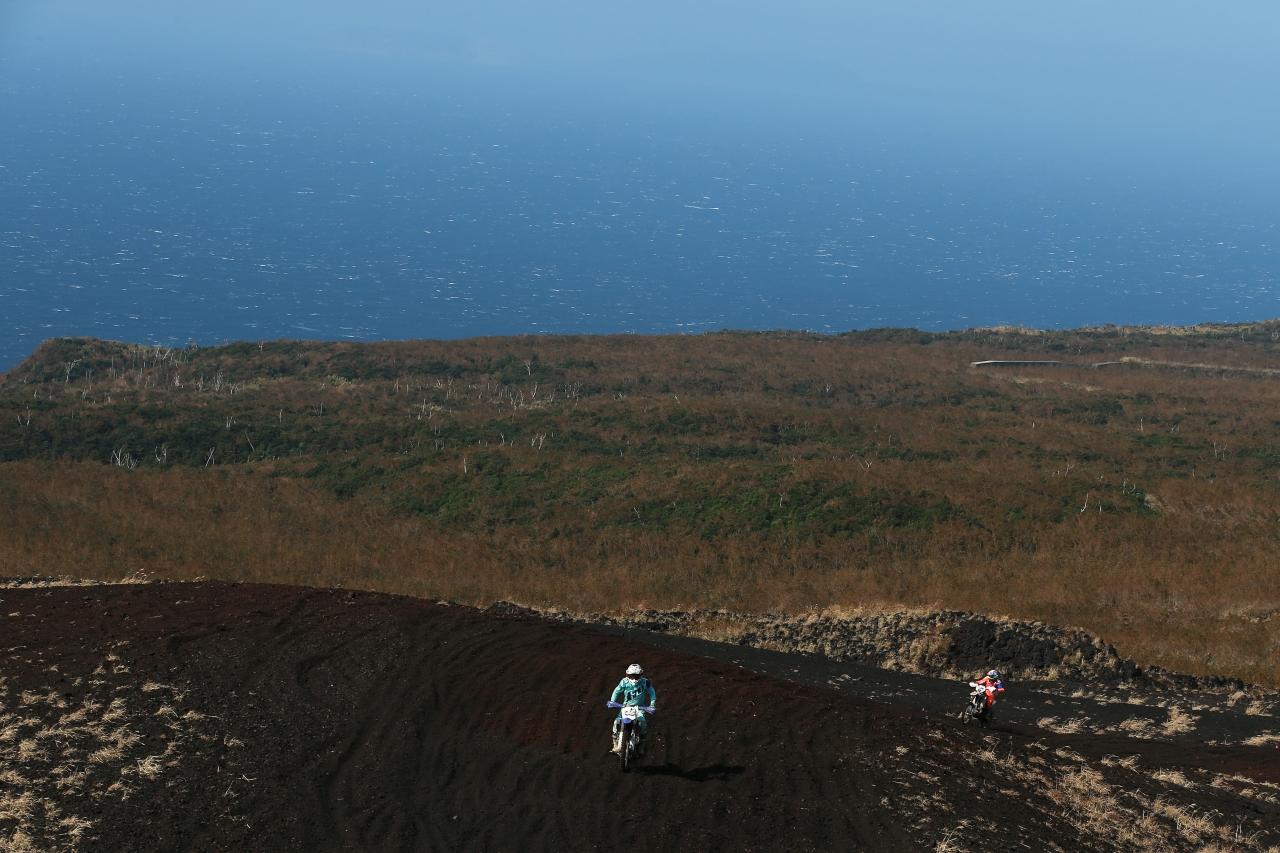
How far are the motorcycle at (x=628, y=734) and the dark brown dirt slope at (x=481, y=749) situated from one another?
0.29 meters

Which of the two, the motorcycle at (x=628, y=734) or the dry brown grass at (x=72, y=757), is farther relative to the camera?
the motorcycle at (x=628, y=734)

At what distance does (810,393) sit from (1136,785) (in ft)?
202

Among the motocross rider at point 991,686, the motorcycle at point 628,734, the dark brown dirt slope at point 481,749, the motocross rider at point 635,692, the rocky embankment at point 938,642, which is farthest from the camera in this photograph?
the rocky embankment at point 938,642

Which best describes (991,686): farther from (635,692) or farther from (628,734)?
(628,734)

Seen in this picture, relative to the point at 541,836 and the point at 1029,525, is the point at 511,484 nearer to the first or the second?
the point at 1029,525

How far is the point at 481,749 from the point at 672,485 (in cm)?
3245

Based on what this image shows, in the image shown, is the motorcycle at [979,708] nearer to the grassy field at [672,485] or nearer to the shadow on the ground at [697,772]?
the shadow on the ground at [697,772]

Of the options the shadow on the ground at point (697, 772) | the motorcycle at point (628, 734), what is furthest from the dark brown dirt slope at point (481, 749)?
the motorcycle at point (628, 734)

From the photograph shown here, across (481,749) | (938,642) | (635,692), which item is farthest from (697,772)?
(938,642)

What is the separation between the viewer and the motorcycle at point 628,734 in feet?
57.2

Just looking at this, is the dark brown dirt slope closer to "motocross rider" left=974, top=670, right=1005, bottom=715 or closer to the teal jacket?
the teal jacket

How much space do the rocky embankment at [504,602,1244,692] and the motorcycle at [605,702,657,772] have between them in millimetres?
13799

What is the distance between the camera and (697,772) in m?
17.6

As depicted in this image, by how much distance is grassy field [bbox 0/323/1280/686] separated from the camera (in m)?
38.6
